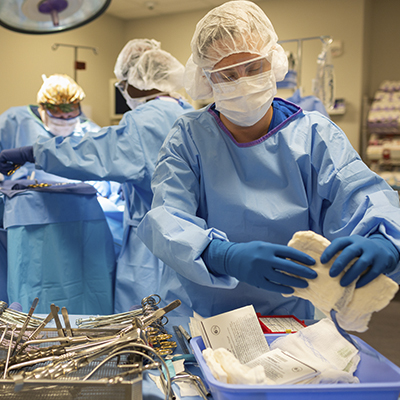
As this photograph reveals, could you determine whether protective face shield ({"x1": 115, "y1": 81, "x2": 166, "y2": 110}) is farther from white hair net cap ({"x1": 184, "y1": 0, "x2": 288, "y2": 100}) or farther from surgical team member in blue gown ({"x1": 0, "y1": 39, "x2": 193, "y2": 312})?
white hair net cap ({"x1": 184, "y1": 0, "x2": 288, "y2": 100})

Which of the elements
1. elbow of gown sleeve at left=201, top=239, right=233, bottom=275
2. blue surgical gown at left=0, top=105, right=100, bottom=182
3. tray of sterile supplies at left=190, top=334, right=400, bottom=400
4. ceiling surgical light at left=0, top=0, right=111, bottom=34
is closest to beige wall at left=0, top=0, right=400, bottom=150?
blue surgical gown at left=0, top=105, right=100, bottom=182

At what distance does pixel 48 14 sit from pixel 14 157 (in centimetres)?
90

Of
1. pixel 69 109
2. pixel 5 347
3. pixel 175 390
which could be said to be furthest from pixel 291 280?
pixel 69 109

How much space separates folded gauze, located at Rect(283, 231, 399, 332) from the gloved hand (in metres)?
1.56

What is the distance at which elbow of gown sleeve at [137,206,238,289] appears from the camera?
0.91 metres

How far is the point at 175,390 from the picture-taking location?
2.62 ft

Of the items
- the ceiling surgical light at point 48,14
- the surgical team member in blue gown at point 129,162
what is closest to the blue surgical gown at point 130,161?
the surgical team member in blue gown at point 129,162

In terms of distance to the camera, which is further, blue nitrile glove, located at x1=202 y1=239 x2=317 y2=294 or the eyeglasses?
the eyeglasses

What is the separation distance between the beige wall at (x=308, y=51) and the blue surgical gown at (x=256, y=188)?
377 cm

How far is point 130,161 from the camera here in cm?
186

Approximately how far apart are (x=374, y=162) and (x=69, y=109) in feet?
10.6

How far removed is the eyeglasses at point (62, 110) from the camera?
2518 mm

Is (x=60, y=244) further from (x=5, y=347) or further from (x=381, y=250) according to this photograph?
(x=381, y=250)

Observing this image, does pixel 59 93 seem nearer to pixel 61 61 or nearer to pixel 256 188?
Answer: pixel 256 188
